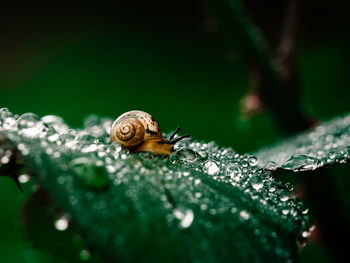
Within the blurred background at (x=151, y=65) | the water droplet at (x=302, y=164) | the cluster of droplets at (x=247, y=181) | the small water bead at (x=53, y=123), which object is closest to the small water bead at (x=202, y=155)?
the cluster of droplets at (x=247, y=181)

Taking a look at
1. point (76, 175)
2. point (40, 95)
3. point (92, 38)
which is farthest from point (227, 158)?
point (92, 38)

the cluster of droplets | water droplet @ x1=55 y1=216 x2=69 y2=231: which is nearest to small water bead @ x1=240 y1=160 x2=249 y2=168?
the cluster of droplets

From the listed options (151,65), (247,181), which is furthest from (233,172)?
(151,65)

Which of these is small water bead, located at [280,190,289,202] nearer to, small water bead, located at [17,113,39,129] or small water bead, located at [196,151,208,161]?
small water bead, located at [196,151,208,161]

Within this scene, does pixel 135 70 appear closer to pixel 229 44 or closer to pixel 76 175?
pixel 229 44

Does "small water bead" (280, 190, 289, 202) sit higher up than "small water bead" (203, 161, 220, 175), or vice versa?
"small water bead" (203, 161, 220, 175)

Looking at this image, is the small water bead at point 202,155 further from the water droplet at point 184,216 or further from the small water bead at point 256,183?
the water droplet at point 184,216
